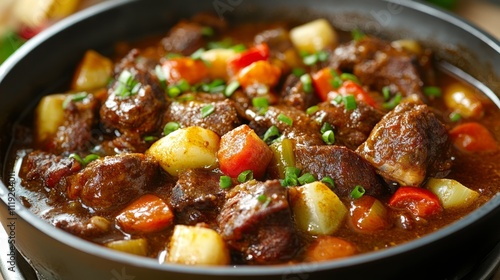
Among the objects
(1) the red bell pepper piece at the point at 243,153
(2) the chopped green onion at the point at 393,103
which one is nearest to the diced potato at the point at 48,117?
(1) the red bell pepper piece at the point at 243,153

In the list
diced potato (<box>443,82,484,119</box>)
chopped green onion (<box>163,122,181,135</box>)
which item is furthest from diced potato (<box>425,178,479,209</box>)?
chopped green onion (<box>163,122,181,135</box>)

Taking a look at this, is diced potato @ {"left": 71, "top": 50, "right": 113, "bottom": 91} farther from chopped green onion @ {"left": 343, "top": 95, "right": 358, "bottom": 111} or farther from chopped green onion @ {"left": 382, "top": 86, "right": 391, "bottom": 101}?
chopped green onion @ {"left": 382, "top": 86, "right": 391, "bottom": 101}

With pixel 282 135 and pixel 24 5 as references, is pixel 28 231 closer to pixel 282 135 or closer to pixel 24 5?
pixel 282 135

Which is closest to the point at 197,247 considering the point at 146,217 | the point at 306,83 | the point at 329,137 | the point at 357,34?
the point at 146,217

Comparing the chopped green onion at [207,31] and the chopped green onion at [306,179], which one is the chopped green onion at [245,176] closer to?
the chopped green onion at [306,179]

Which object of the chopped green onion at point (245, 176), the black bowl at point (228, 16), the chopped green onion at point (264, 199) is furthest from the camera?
the chopped green onion at point (245, 176)

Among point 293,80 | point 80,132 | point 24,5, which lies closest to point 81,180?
point 80,132
